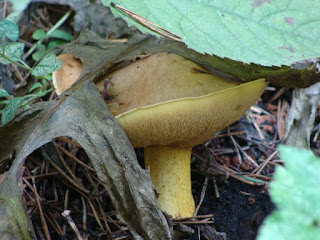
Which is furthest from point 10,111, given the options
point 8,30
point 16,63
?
point 8,30

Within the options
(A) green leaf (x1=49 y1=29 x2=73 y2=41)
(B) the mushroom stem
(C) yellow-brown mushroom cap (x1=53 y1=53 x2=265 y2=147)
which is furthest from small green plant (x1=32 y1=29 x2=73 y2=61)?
(B) the mushroom stem

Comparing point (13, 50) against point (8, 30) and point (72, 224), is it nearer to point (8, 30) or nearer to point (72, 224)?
point (8, 30)

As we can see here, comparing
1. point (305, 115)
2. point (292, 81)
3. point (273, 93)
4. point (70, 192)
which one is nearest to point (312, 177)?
point (292, 81)

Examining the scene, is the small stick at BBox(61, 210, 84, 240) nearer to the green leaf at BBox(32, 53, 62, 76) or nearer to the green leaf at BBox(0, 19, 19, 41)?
the green leaf at BBox(32, 53, 62, 76)

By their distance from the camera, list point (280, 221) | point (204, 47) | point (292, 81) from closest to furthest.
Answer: point (280, 221) < point (204, 47) < point (292, 81)

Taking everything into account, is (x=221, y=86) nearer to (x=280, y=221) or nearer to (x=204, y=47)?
(x=204, y=47)
